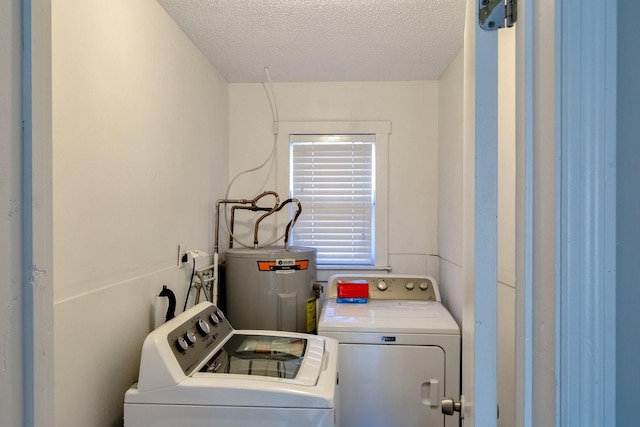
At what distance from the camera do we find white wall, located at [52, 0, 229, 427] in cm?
108

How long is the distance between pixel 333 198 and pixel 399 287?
0.75 metres

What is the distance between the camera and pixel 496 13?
66 cm

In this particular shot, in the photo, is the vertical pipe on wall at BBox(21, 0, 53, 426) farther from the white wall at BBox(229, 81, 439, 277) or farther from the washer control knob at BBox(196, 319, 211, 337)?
the white wall at BBox(229, 81, 439, 277)

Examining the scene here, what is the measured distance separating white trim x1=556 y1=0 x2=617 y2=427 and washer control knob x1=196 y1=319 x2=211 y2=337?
4.18 ft

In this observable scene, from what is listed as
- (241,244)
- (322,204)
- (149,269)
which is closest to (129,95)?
(149,269)

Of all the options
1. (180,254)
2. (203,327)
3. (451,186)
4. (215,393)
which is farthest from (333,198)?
(215,393)

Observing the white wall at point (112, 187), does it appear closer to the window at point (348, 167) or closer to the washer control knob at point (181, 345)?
the washer control knob at point (181, 345)

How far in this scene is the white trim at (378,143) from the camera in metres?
2.62

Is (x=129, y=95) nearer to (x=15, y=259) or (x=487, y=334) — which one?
(x=15, y=259)

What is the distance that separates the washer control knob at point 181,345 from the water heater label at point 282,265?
2.60ft

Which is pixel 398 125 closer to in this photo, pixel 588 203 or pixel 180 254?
pixel 180 254

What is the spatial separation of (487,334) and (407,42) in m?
1.77

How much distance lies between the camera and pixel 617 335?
1.81ft

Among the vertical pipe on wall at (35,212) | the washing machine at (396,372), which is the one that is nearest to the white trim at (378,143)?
the washing machine at (396,372)
